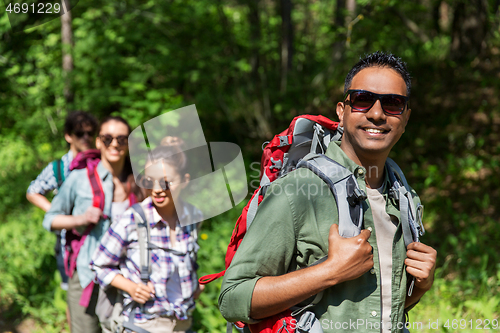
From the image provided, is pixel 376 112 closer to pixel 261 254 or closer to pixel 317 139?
pixel 317 139

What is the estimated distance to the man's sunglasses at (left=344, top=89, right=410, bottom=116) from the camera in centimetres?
162

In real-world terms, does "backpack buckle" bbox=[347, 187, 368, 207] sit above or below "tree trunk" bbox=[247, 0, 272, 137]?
above

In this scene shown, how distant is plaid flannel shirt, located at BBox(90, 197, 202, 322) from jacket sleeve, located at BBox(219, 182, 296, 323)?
4.35ft

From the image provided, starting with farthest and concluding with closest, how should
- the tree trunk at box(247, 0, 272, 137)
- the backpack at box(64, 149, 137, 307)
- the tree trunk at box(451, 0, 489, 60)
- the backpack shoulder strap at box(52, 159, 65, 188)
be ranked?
the tree trunk at box(247, 0, 272, 137), the tree trunk at box(451, 0, 489, 60), the backpack shoulder strap at box(52, 159, 65, 188), the backpack at box(64, 149, 137, 307)

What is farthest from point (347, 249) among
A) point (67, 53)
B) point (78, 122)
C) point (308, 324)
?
point (67, 53)

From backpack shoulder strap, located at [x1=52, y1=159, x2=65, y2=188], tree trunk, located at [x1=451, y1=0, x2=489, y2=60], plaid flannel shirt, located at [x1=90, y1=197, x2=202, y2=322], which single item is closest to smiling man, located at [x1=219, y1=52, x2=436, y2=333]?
plaid flannel shirt, located at [x1=90, y1=197, x2=202, y2=322]

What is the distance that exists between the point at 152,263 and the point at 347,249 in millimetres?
1654

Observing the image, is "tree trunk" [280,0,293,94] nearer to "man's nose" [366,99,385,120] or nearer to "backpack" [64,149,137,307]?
"backpack" [64,149,137,307]

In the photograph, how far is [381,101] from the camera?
1.62 metres

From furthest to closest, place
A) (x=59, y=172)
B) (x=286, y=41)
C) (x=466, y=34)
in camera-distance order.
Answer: (x=466, y=34) → (x=286, y=41) → (x=59, y=172)

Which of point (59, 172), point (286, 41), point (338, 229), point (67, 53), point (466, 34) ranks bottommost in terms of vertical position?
point (59, 172)

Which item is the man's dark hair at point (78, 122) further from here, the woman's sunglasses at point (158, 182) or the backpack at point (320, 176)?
the backpack at point (320, 176)

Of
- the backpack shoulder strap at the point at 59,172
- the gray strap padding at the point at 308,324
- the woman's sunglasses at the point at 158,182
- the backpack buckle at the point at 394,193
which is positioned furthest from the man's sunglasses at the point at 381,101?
the backpack shoulder strap at the point at 59,172

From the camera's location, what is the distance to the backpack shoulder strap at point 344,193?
1.44m
